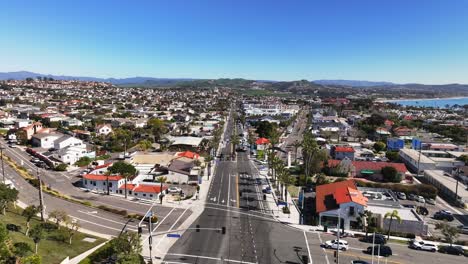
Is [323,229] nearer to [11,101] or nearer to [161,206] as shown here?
[161,206]

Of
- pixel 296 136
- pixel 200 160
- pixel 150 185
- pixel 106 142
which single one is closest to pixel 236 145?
pixel 200 160

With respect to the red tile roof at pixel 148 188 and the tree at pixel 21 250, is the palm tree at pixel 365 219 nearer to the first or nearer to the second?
the red tile roof at pixel 148 188

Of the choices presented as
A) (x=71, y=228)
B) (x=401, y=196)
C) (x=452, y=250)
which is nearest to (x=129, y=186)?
(x=71, y=228)

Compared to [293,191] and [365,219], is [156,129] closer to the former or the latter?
[293,191]

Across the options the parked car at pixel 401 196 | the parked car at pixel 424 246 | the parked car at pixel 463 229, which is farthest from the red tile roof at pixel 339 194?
the parked car at pixel 463 229

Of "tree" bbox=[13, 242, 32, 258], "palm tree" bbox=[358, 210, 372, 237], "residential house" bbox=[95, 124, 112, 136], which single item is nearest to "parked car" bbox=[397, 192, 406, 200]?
"palm tree" bbox=[358, 210, 372, 237]

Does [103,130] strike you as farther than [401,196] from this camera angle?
Yes
